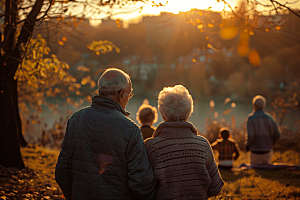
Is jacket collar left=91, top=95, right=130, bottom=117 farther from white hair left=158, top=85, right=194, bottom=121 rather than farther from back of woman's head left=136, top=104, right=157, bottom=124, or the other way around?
back of woman's head left=136, top=104, right=157, bottom=124

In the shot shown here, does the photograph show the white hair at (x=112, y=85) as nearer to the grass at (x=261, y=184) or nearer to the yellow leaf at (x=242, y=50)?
the grass at (x=261, y=184)

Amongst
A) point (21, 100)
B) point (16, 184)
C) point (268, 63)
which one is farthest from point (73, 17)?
point (268, 63)

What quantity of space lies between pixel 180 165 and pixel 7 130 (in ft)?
13.1

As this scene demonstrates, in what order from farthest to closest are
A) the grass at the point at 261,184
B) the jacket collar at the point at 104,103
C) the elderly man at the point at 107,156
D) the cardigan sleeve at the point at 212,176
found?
the grass at the point at 261,184, the cardigan sleeve at the point at 212,176, the jacket collar at the point at 104,103, the elderly man at the point at 107,156

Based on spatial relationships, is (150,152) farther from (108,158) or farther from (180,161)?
(108,158)

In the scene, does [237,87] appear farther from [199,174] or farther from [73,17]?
[199,174]

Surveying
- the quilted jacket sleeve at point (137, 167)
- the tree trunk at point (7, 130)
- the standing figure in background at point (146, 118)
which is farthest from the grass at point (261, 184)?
the tree trunk at point (7, 130)

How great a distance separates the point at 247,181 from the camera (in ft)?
17.2

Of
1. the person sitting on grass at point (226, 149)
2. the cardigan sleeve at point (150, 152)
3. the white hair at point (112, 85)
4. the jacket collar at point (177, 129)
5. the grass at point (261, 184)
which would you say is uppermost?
the white hair at point (112, 85)

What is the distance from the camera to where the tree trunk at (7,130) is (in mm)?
5055

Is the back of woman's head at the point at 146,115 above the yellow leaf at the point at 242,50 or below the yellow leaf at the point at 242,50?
below

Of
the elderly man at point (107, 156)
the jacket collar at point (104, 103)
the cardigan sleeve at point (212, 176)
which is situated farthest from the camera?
the cardigan sleeve at point (212, 176)

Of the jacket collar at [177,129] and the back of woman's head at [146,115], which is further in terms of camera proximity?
the back of woman's head at [146,115]

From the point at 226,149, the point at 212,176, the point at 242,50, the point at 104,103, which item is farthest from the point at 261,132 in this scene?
the point at 242,50
